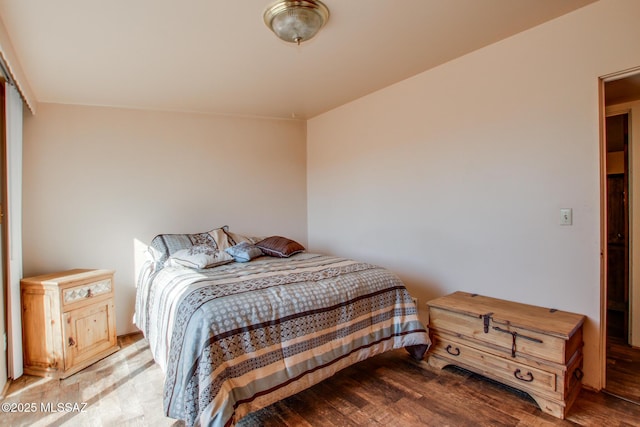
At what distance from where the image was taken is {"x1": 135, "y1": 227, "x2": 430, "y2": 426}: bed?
1580 mm

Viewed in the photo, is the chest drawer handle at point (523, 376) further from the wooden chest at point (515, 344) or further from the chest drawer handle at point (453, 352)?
the chest drawer handle at point (453, 352)

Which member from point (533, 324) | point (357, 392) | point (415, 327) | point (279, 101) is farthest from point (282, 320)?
point (279, 101)

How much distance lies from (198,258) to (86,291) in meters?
0.90

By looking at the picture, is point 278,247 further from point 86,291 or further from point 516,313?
point 516,313

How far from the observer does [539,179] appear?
228 cm

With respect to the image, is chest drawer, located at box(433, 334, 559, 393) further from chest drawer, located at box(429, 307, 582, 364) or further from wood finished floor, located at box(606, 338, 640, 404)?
wood finished floor, located at box(606, 338, 640, 404)

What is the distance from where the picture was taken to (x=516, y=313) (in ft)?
7.12

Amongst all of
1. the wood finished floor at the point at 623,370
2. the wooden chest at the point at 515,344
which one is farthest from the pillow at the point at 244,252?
the wood finished floor at the point at 623,370

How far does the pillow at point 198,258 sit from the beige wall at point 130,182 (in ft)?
2.38

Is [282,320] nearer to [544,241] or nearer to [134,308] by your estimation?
[544,241]

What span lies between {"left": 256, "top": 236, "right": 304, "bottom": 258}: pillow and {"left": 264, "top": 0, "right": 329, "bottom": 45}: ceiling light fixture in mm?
1806

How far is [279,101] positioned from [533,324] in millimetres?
2933

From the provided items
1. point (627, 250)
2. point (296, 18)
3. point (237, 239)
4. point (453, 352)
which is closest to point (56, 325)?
point (237, 239)

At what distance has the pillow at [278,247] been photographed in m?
3.13
